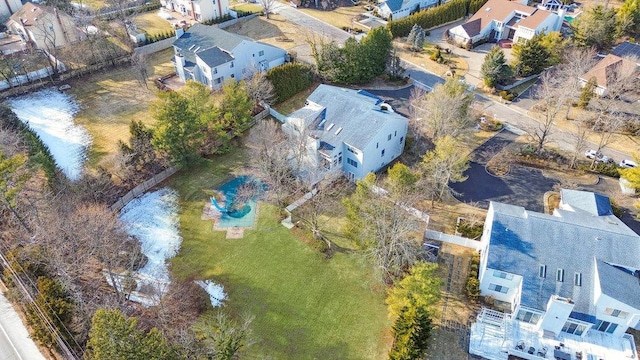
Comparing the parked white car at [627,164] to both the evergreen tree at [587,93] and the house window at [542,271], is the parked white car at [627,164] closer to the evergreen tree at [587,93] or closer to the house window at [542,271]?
the evergreen tree at [587,93]

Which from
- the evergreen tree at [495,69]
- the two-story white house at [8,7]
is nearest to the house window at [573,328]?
the evergreen tree at [495,69]

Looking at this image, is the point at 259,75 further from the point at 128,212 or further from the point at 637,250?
the point at 637,250

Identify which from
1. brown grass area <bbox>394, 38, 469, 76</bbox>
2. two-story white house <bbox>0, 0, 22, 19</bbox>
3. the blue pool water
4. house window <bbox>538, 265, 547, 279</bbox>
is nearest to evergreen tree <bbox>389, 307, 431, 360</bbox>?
house window <bbox>538, 265, 547, 279</bbox>

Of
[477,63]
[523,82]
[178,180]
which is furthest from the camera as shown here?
[477,63]

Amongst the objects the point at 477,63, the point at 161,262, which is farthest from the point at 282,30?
the point at 161,262

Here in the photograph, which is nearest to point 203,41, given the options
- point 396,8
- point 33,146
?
point 33,146

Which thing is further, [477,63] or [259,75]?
[477,63]

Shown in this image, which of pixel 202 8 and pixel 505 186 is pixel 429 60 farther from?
pixel 202 8
